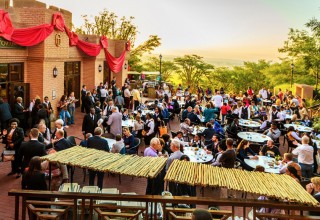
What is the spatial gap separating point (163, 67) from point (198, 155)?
32462 mm

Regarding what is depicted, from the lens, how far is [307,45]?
1170 inches

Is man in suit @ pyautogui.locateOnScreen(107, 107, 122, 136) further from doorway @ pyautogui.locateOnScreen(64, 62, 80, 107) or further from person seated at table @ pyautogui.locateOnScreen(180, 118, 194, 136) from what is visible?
doorway @ pyautogui.locateOnScreen(64, 62, 80, 107)

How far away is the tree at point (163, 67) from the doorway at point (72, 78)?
63.4 feet

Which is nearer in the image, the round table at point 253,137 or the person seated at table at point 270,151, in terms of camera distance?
the person seated at table at point 270,151

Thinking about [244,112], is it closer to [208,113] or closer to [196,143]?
[208,113]

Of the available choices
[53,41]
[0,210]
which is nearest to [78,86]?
[53,41]

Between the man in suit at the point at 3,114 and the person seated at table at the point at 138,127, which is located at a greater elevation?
the man in suit at the point at 3,114

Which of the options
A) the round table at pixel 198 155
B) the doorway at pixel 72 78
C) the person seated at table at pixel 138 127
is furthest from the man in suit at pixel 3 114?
the doorway at pixel 72 78

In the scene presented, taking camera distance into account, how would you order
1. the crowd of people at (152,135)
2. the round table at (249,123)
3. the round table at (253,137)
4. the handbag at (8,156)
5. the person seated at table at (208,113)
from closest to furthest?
the crowd of people at (152,135) < the handbag at (8,156) < the round table at (253,137) < the round table at (249,123) < the person seated at table at (208,113)

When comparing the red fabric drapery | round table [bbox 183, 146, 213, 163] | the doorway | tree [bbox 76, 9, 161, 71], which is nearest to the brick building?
the red fabric drapery

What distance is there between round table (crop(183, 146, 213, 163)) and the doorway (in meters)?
12.6

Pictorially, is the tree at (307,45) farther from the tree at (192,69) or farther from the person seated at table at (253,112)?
the person seated at table at (253,112)

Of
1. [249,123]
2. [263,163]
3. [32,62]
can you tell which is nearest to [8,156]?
[263,163]

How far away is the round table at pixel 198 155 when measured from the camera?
965 cm
